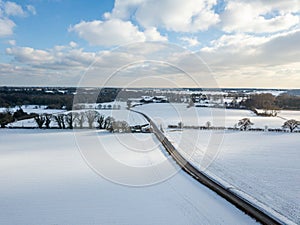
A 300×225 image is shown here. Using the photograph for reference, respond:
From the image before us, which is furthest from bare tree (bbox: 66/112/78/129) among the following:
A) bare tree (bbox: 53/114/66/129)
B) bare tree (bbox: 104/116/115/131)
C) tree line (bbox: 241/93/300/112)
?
tree line (bbox: 241/93/300/112)

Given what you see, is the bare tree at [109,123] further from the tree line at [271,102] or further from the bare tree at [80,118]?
the tree line at [271,102]

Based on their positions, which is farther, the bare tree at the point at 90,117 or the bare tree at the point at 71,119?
the bare tree at the point at 71,119

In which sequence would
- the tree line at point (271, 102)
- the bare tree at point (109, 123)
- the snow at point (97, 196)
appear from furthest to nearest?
the tree line at point (271, 102) → the bare tree at point (109, 123) → the snow at point (97, 196)

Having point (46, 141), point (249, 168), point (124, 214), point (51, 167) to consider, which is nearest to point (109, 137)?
point (46, 141)

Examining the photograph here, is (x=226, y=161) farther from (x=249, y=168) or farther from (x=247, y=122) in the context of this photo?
(x=247, y=122)

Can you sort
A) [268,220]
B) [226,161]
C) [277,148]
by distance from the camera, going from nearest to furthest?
1. [268,220]
2. [226,161]
3. [277,148]

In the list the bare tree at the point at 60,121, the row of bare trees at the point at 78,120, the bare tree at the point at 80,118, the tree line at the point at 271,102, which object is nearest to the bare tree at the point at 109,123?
the row of bare trees at the point at 78,120

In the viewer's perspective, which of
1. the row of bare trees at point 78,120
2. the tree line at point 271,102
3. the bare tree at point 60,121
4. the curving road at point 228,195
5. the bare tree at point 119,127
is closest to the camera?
the curving road at point 228,195
